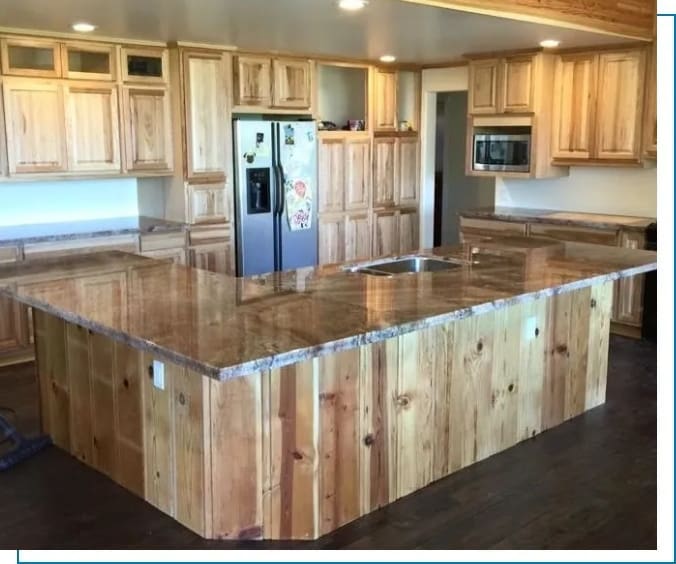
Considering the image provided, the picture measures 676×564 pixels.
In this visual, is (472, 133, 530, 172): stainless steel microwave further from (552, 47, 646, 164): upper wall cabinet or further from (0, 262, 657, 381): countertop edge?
(0, 262, 657, 381): countertop edge

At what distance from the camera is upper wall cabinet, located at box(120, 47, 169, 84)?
5520 millimetres

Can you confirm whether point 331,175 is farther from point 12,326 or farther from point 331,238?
point 12,326

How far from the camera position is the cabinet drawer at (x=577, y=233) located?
583 cm

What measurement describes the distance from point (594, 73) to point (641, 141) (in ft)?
2.12

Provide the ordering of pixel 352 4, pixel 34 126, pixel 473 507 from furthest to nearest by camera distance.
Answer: pixel 34 126
pixel 352 4
pixel 473 507

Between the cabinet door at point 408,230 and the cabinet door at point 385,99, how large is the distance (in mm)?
847

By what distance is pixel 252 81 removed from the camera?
6.10m

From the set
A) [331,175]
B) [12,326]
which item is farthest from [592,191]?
[12,326]

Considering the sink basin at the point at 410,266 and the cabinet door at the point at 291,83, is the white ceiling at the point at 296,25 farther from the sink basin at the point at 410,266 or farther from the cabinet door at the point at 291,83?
the sink basin at the point at 410,266

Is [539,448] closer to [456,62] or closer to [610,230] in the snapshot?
[610,230]

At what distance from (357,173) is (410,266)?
286cm

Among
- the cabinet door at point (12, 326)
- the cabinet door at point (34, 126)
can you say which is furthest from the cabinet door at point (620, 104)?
the cabinet door at point (12, 326)

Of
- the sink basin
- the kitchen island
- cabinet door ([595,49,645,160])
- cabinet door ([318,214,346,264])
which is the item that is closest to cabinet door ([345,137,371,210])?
cabinet door ([318,214,346,264])

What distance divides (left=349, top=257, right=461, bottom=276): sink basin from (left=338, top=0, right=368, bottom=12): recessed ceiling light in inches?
52.2
